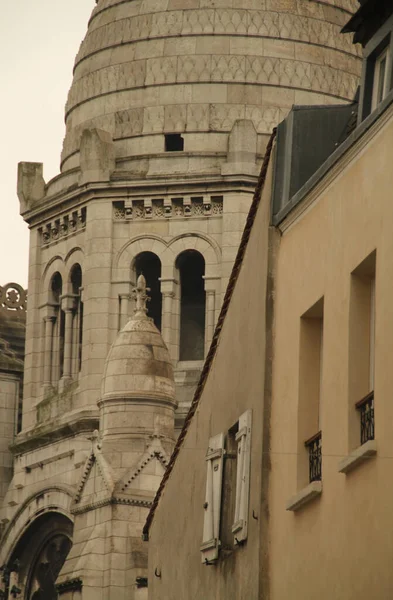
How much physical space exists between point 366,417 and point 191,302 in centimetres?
4973

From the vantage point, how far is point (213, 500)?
32906 millimetres

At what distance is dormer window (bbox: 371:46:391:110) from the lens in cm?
2981

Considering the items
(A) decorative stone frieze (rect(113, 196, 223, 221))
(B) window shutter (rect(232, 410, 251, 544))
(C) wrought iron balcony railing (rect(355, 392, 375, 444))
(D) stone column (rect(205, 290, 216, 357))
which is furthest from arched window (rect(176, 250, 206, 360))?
(C) wrought iron balcony railing (rect(355, 392, 375, 444))

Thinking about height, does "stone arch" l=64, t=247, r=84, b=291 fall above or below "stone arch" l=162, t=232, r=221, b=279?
above

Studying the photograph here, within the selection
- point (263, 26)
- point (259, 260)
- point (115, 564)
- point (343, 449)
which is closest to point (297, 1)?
point (263, 26)

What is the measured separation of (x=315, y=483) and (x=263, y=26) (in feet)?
170

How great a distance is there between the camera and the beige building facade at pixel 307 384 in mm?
26531

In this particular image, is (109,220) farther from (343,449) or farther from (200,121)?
(343,449)

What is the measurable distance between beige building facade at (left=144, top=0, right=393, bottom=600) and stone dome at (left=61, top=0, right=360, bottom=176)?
4257 centimetres

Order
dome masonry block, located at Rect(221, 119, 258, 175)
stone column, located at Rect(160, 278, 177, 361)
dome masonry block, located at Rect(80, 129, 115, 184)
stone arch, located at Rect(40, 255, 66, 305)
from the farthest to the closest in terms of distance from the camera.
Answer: stone arch, located at Rect(40, 255, 66, 305)
dome masonry block, located at Rect(80, 129, 115, 184)
dome masonry block, located at Rect(221, 119, 258, 175)
stone column, located at Rect(160, 278, 177, 361)

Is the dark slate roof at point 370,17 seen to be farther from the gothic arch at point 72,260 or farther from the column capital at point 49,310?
the column capital at point 49,310

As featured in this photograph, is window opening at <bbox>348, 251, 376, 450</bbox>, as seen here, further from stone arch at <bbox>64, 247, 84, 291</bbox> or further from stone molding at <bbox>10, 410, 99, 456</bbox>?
stone arch at <bbox>64, 247, 84, 291</bbox>

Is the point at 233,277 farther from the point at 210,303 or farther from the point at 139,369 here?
the point at 210,303

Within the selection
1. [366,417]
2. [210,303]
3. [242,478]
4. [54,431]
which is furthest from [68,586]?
[366,417]
